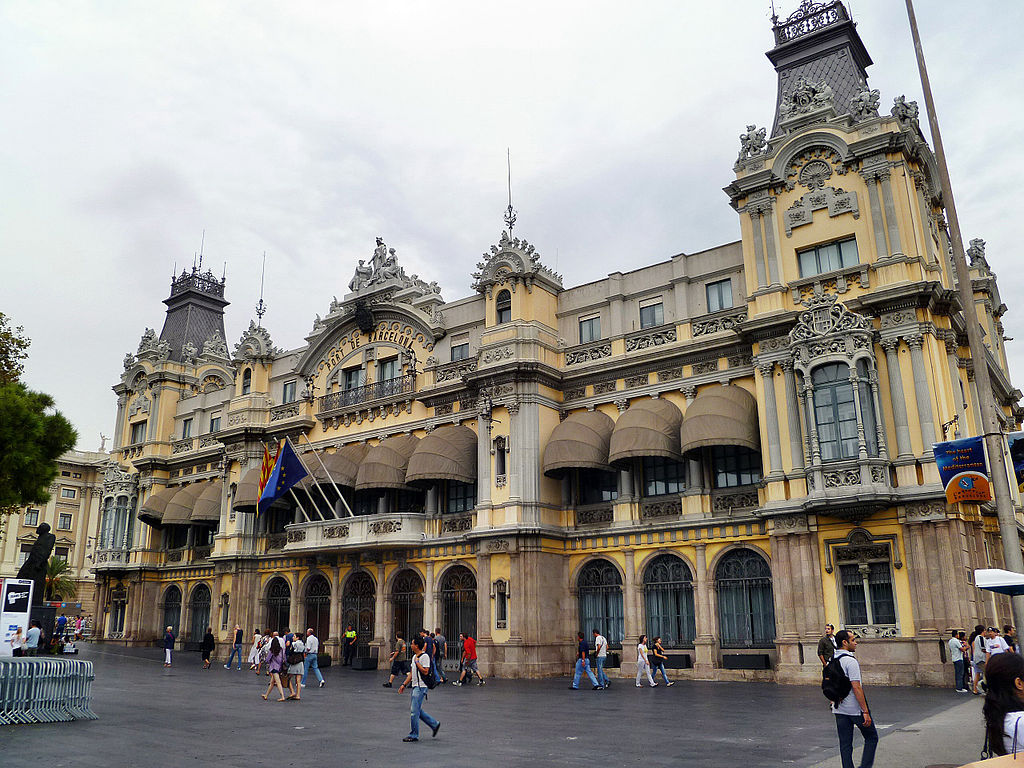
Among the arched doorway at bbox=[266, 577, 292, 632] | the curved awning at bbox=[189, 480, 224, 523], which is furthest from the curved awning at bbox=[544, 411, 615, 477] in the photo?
the curved awning at bbox=[189, 480, 224, 523]

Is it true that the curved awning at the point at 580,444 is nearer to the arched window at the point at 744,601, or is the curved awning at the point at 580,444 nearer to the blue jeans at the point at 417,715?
the arched window at the point at 744,601

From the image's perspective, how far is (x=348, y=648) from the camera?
35.4 meters

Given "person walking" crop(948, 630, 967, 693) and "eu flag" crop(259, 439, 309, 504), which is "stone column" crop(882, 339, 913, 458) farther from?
"eu flag" crop(259, 439, 309, 504)

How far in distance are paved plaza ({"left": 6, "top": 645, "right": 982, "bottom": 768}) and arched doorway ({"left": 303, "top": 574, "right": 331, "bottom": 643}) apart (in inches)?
540

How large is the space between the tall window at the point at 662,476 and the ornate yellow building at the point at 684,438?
4.2 inches

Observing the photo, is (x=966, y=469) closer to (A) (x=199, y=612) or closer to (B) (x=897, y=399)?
(B) (x=897, y=399)

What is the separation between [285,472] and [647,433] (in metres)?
14.6

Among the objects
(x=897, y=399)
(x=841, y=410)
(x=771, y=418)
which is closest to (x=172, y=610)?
(x=771, y=418)

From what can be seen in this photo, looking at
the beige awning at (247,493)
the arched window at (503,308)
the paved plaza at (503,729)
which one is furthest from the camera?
the beige awning at (247,493)

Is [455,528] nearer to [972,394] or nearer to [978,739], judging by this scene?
[972,394]

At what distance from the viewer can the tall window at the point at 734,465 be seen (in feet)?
93.6

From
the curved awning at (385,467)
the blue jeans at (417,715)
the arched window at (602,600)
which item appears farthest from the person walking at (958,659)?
the curved awning at (385,467)

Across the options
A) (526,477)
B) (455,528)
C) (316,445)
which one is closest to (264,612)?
(316,445)

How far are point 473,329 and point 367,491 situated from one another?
8.78 m
